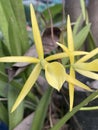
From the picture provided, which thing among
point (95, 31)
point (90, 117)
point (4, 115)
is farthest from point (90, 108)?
point (95, 31)

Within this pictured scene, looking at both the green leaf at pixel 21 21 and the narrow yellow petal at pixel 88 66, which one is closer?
the narrow yellow petal at pixel 88 66

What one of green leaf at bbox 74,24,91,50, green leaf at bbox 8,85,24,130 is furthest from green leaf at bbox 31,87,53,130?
green leaf at bbox 74,24,91,50

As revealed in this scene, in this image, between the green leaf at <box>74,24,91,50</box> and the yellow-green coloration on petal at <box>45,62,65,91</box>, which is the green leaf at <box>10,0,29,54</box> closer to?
the green leaf at <box>74,24,91,50</box>

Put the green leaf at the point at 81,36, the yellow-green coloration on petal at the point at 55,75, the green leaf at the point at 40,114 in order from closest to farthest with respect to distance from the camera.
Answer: the yellow-green coloration on petal at the point at 55,75, the green leaf at the point at 40,114, the green leaf at the point at 81,36

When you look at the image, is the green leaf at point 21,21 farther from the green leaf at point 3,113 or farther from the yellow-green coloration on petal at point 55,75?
the yellow-green coloration on petal at point 55,75

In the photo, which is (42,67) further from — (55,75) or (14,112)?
(14,112)

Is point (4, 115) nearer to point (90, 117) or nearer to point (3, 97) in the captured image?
point (3, 97)

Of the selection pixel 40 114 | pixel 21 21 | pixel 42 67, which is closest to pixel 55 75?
pixel 42 67

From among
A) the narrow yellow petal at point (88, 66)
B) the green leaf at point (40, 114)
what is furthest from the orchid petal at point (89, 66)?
the green leaf at point (40, 114)
